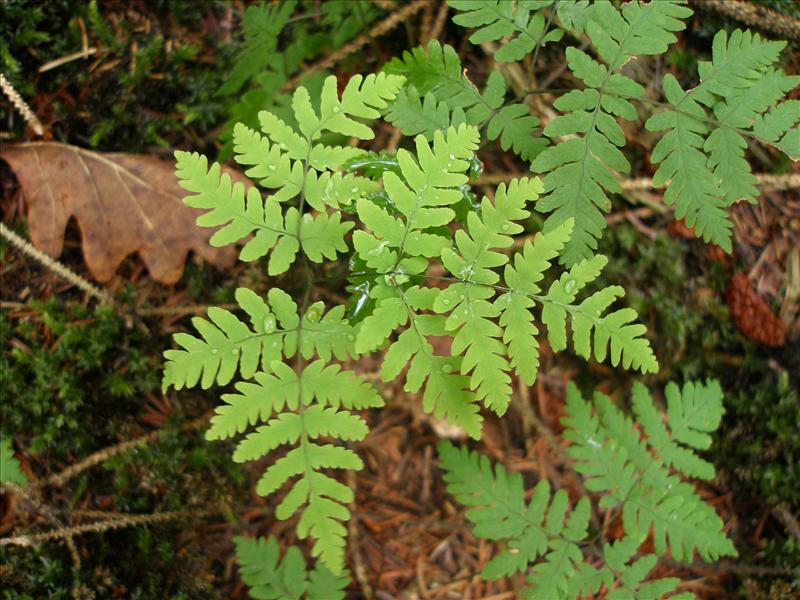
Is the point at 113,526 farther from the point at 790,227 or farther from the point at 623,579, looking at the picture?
the point at 790,227

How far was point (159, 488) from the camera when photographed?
3.29 meters

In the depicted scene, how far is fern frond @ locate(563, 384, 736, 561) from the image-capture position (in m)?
3.01

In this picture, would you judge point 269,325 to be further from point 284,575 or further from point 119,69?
point 119,69

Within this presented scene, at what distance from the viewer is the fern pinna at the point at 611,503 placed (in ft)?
9.75

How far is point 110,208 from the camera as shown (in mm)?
3371

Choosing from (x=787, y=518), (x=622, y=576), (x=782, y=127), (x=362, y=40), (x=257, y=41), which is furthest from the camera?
(x=362, y=40)

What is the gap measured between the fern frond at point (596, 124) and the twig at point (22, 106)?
2.51 meters

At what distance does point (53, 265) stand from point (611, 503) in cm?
303

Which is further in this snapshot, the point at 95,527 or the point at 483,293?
the point at 95,527

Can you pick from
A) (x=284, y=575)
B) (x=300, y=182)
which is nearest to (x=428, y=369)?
(x=300, y=182)

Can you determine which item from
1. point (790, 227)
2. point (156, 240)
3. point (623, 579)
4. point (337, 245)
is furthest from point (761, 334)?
point (156, 240)

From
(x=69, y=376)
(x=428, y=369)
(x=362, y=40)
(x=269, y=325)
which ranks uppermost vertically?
(x=362, y=40)

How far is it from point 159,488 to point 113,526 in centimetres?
28

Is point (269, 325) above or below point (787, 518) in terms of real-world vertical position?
above
